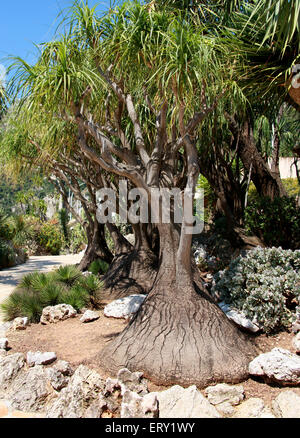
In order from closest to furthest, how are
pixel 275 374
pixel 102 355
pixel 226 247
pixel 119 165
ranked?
pixel 275 374 → pixel 102 355 → pixel 119 165 → pixel 226 247

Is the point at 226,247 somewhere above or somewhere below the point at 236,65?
below

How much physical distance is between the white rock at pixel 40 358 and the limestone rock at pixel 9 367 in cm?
7

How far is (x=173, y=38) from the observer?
3.81 metres

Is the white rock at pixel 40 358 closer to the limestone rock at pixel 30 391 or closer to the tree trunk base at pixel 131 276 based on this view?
the limestone rock at pixel 30 391

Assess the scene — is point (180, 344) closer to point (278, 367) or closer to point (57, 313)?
point (278, 367)

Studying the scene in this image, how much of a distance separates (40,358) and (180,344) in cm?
150

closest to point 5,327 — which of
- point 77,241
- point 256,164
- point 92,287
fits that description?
point 92,287

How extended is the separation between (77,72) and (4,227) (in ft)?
34.7

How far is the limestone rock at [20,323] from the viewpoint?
5.16 meters

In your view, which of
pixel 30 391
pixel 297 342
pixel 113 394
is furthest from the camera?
pixel 297 342

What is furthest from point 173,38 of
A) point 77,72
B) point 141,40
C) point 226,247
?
point 226,247

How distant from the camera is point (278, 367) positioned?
11.4 feet

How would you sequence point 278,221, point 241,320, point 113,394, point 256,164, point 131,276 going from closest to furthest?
point 113,394, point 241,320, point 131,276, point 278,221, point 256,164
